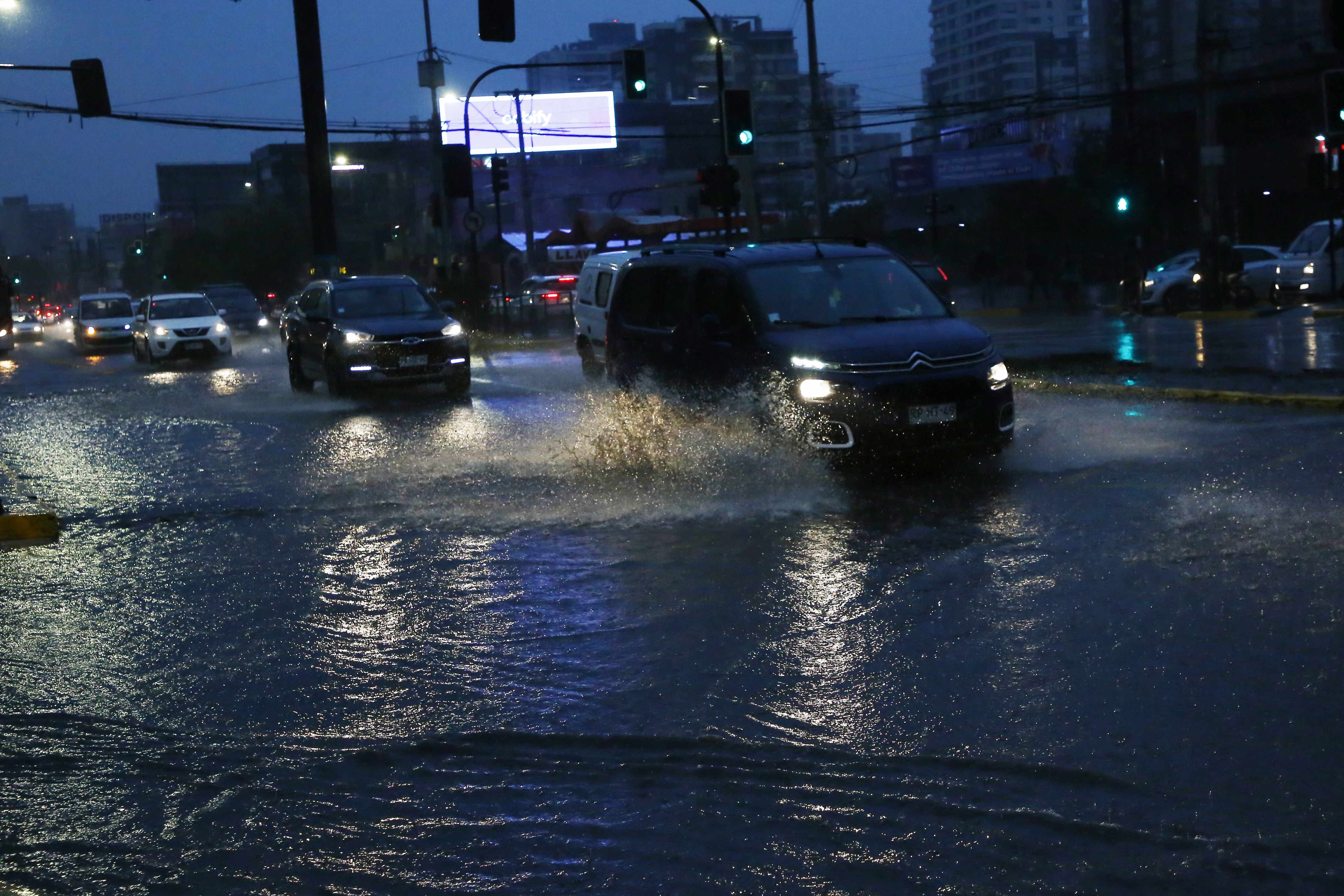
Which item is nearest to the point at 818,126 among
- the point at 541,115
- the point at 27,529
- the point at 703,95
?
the point at 27,529

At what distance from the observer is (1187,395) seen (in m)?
14.4

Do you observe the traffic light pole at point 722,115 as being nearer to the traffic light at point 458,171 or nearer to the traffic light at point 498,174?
the traffic light at point 458,171

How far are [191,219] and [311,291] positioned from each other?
447 feet

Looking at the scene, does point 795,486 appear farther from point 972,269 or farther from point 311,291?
point 972,269

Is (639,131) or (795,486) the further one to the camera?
(639,131)

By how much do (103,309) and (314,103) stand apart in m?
9.00

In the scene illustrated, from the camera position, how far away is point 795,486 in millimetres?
10344

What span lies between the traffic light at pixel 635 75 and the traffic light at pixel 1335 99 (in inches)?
539

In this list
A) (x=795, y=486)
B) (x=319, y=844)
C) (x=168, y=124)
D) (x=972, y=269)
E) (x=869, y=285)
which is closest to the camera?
(x=319, y=844)

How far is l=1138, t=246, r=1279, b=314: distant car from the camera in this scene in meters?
32.3

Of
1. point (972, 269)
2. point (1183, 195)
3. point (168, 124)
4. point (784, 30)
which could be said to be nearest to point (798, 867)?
point (168, 124)

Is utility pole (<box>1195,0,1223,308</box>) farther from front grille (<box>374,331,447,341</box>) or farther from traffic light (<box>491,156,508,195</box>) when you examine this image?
traffic light (<box>491,156,508,195</box>)

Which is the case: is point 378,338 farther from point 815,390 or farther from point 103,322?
point 103,322

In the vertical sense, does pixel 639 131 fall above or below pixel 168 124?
above
